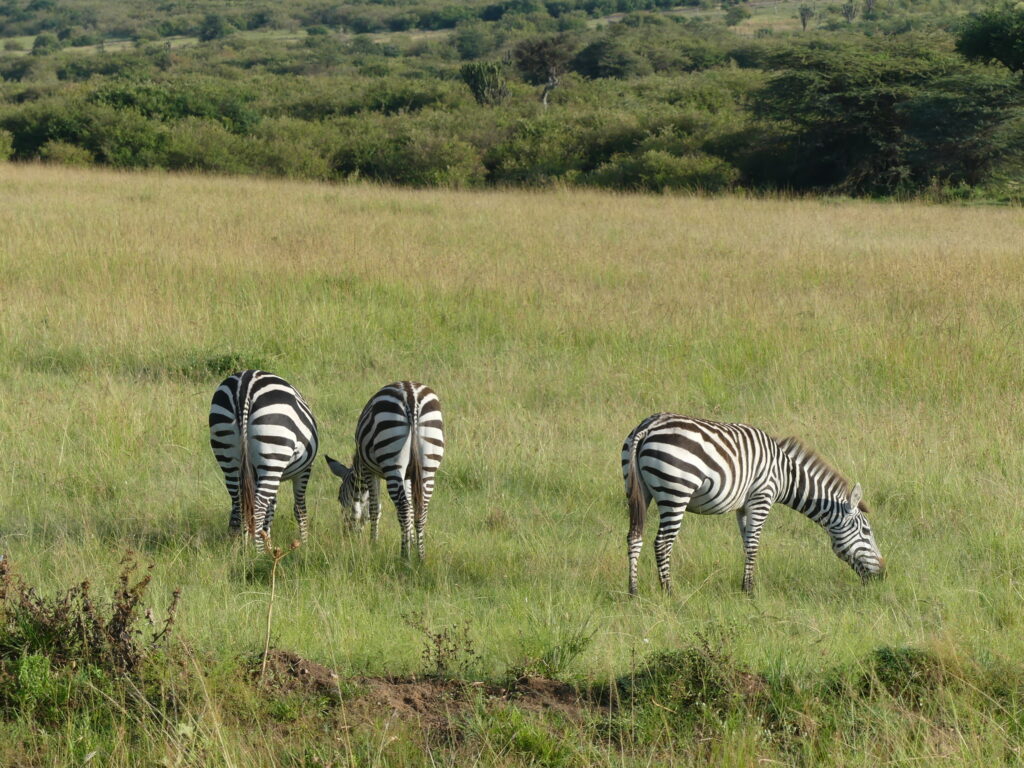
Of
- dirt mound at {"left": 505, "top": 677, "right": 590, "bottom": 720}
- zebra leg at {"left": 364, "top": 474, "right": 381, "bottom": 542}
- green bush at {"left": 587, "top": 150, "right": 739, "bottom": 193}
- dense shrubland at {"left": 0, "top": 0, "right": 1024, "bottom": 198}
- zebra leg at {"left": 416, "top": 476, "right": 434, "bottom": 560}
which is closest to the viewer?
dirt mound at {"left": 505, "top": 677, "right": 590, "bottom": 720}

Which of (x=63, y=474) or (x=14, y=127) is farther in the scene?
(x=14, y=127)

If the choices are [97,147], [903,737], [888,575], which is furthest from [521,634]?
[97,147]

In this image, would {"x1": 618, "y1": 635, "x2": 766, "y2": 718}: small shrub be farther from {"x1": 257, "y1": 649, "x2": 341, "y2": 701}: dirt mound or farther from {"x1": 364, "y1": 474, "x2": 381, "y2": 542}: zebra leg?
{"x1": 364, "y1": 474, "x2": 381, "y2": 542}: zebra leg

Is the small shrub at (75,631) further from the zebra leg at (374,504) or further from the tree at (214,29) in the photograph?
the tree at (214,29)

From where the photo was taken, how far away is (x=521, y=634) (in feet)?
15.8

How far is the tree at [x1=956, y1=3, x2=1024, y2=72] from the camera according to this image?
2636cm

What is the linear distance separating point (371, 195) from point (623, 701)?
19.2 m

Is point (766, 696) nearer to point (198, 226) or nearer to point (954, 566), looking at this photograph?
point (954, 566)

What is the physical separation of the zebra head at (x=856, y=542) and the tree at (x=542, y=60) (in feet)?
159

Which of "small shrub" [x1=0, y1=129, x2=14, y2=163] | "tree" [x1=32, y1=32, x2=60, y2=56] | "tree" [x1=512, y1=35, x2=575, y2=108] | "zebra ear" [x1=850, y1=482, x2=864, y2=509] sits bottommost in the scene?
"zebra ear" [x1=850, y1=482, x2=864, y2=509]

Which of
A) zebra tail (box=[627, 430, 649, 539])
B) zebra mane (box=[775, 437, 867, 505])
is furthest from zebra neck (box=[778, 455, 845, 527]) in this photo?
zebra tail (box=[627, 430, 649, 539])

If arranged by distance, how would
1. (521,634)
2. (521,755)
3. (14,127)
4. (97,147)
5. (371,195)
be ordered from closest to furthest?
(521,755) < (521,634) < (371,195) < (97,147) < (14,127)

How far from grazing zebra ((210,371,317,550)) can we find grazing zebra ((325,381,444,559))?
39cm

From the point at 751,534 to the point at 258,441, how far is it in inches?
109
